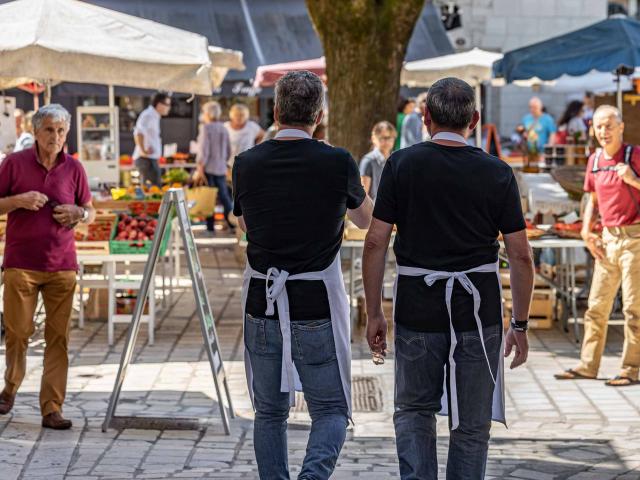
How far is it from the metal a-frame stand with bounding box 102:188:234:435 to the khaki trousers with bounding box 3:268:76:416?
368 mm

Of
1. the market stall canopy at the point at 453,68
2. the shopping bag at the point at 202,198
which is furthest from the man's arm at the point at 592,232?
the market stall canopy at the point at 453,68

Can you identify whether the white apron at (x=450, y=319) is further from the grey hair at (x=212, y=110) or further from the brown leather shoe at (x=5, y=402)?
the grey hair at (x=212, y=110)

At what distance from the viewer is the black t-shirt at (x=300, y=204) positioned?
5.24 meters

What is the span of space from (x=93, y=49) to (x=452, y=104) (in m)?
6.29

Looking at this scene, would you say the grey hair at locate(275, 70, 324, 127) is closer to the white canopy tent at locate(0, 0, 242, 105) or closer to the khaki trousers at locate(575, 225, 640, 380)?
the khaki trousers at locate(575, 225, 640, 380)

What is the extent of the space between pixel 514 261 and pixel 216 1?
67.6 ft

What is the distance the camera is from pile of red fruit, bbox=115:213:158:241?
35.5 feet

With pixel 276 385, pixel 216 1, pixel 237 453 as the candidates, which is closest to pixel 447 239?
pixel 276 385

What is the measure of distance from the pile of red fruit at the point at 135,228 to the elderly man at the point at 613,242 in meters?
3.65

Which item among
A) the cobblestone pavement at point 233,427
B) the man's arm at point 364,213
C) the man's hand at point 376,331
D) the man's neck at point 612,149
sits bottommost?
the cobblestone pavement at point 233,427

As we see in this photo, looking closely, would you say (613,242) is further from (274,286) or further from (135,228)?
(274,286)

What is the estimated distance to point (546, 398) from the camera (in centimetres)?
870

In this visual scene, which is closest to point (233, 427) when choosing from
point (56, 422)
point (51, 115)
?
point (56, 422)

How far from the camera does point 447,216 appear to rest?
5.09m
